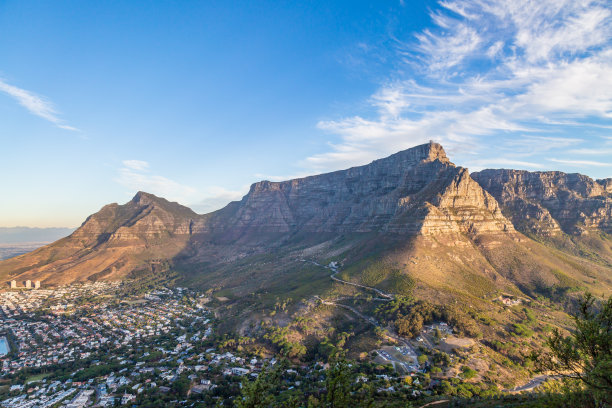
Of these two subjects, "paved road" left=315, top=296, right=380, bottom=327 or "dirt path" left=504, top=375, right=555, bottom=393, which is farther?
"paved road" left=315, top=296, right=380, bottom=327

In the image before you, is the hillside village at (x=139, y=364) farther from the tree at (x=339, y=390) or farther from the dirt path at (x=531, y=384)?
the dirt path at (x=531, y=384)

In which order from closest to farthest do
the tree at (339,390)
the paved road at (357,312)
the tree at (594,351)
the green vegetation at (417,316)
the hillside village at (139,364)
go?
the tree at (594,351) → the tree at (339,390) → the hillside village at (139,364) → the green vegetation at (417,316) → the paved road at (357,312)

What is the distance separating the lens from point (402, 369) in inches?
3012

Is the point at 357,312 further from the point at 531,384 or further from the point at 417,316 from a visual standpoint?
the point at 531,384

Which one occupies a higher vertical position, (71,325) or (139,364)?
(71,325)

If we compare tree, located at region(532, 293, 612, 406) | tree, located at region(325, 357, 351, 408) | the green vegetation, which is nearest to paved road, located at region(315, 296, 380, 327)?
the green vegetation

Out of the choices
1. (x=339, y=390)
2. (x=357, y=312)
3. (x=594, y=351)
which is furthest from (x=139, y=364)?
(x=594, y=351)

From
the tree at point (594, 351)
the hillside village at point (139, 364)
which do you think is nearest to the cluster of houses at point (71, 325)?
the hillside village at point (139, 364)

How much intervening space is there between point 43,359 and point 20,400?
30.2m

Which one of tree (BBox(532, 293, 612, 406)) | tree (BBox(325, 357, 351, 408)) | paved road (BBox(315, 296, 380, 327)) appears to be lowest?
paved road (BBox(315, 296, 380, 327))

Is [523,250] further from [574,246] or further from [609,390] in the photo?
[609,390]

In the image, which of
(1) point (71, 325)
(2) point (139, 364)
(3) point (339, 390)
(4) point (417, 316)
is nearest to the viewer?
(3) point (339, 390)

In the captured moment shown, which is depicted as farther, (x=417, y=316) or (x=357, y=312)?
(x=357, y=312)

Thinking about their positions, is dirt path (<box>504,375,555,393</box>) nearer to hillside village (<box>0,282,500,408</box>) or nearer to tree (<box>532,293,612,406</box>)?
hillside village (<box>0,282,500,408</box>)
